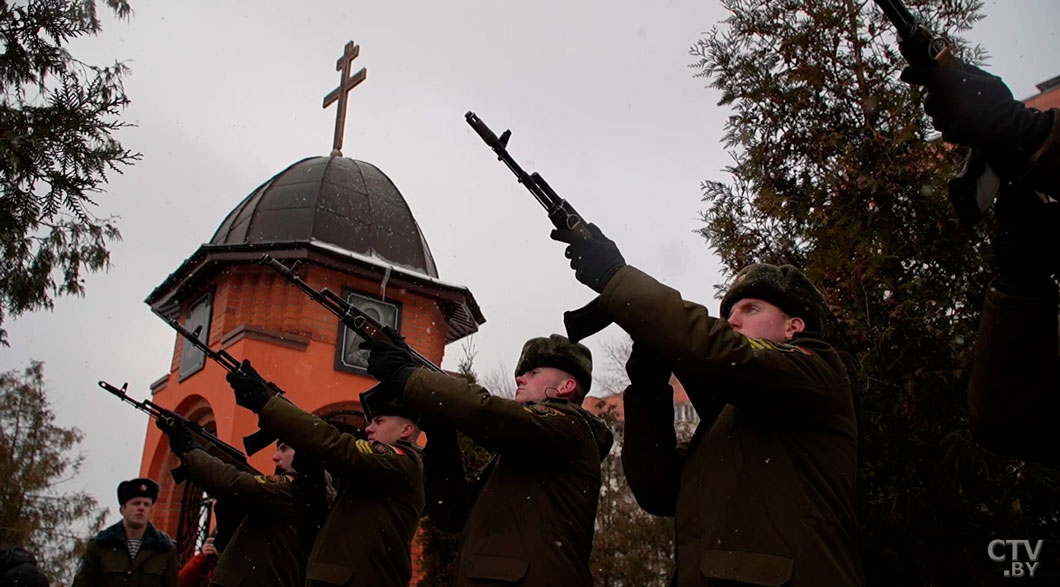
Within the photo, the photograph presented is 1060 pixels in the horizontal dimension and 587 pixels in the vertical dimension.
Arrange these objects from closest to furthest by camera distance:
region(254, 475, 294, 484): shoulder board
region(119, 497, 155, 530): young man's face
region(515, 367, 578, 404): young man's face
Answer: region(515, 367, 578, 404): young man's face < region(254, 475, 294, 484): shoulder board < region(119, 497, 155, 530): young man's face

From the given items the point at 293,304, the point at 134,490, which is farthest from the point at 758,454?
the point at 293,304

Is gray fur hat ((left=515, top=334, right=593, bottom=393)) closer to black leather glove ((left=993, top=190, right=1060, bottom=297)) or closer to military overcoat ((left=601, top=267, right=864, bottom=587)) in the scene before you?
military overcoat ((left=601, top=267, right=864, bottom=587))

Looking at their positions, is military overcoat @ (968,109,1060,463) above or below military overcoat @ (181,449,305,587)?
below

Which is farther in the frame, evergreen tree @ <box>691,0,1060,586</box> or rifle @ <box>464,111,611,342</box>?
evergreen tree @ <box>691,0,1060,586</box>

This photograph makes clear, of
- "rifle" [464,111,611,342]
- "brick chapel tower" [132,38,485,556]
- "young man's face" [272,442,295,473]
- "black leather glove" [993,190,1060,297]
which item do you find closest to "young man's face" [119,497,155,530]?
"young man's face" [272,442,295,473]

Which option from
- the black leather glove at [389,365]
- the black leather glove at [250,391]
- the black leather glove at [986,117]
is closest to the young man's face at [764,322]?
the black leather glove at [986,117]

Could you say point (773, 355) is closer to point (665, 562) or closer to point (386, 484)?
point (386, 484)

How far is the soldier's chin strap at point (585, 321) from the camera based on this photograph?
2910 mm

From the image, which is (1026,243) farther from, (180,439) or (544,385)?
(180,439)

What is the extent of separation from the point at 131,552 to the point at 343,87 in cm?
1079

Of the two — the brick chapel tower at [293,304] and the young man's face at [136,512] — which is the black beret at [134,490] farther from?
the brick chapel tower at [293,304]

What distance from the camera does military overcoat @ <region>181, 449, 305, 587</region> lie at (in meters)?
5.95

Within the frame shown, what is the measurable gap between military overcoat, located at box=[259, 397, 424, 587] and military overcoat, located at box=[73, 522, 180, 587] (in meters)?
3.39

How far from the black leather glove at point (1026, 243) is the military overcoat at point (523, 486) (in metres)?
2.18
